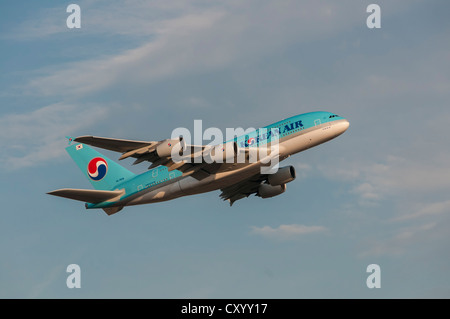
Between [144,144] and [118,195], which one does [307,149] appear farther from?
[118,195]

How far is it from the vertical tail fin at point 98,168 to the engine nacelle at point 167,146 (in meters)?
11.6

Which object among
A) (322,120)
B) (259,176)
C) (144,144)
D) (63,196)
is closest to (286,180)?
(259,176)

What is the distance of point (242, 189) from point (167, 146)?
546 inches

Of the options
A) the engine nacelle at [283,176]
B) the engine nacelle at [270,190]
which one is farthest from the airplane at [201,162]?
the engine nacelle at [270,190]

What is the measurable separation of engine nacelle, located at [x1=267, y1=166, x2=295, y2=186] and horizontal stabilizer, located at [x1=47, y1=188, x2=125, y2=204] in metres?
14.2

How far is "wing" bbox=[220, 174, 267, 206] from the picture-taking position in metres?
58.3

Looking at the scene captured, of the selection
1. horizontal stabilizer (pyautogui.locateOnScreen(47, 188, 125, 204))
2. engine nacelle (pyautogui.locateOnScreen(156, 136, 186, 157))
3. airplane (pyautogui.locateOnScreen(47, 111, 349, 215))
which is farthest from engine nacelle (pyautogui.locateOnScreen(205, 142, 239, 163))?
horizontal stabilizer (pyautogui.locateOnScreen(47, 188, 125, 204))

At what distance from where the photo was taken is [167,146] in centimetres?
4809

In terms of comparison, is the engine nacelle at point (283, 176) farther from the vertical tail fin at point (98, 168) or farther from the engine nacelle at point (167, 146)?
the vertical tail fin at point (98, 168)

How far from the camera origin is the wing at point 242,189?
58.3 metres

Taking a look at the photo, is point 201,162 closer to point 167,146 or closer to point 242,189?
point 167,146

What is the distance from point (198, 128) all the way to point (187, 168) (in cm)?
374

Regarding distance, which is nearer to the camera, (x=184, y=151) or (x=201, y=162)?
(x=184, y=151)

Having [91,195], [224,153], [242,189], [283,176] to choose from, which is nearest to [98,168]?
[91,195]
